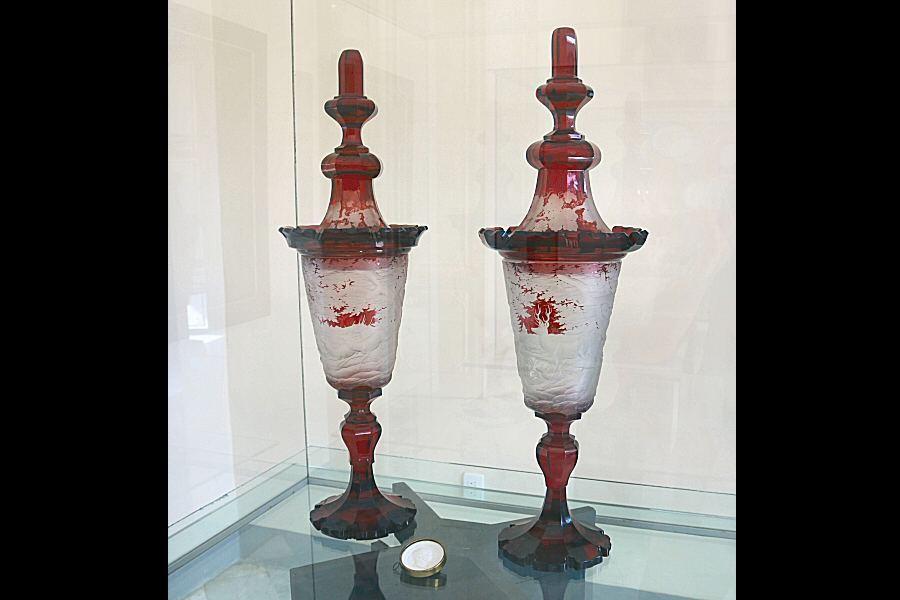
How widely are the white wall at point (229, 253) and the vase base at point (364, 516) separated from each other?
0.14 meters

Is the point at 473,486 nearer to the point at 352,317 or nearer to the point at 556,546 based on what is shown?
the point at 556,546

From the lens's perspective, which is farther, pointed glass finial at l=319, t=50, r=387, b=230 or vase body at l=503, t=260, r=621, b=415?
pointed glass finial at l=319, t=50, r=387, b=230

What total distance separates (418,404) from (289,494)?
24 cm

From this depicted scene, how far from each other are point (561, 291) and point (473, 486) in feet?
1.11

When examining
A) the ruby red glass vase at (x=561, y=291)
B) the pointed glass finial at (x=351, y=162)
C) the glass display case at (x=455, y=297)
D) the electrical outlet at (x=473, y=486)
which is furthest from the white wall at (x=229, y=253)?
the ruby red glass vase at (x=561, y=291)

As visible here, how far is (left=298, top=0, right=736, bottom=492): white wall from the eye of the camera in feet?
2.78

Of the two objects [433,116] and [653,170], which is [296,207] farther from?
[653,170]

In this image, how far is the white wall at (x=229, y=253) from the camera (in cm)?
99

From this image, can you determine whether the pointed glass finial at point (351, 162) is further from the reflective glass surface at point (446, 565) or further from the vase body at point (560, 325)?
the reflective glass surface at point (446, 565)

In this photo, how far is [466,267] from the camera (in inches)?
38.2

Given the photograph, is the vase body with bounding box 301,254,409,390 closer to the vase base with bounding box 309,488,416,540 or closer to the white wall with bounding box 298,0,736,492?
the white wall with bounding box 298,0,736,492

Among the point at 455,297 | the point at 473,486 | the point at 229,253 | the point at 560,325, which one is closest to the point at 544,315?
the point at 560,325

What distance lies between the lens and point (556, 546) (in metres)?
0.87

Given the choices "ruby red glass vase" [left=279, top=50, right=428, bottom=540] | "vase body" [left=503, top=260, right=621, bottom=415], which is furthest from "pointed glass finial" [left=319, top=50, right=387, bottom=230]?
"vase body" [left=503, top=260, right=621, bottom=415]
